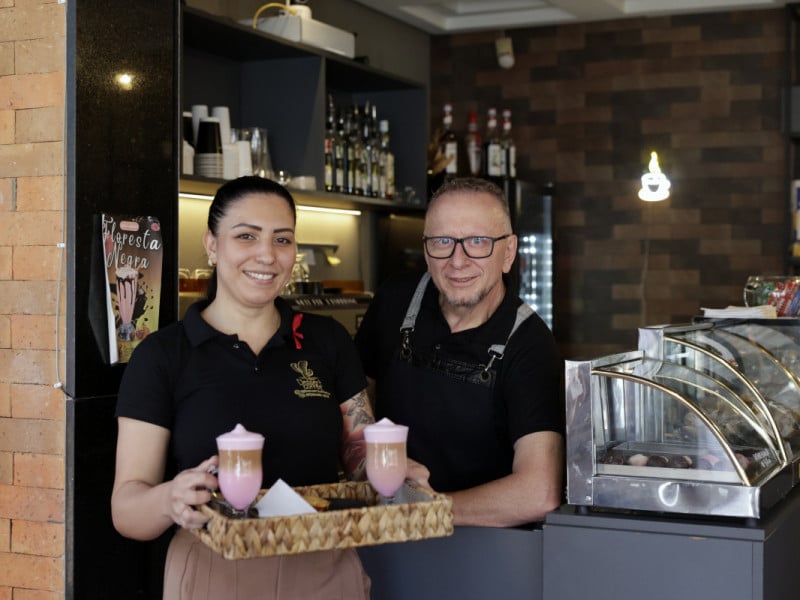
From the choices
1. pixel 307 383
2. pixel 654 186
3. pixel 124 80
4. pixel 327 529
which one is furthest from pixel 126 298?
pixel 654 186

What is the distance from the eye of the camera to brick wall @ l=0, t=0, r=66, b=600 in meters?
2.83

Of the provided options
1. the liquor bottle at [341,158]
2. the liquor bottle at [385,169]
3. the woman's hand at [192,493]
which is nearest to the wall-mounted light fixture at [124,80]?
the woman's hand at [192,493]

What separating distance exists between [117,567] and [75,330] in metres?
0.67

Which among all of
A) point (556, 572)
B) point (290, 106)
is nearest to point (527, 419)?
point (556, 572)

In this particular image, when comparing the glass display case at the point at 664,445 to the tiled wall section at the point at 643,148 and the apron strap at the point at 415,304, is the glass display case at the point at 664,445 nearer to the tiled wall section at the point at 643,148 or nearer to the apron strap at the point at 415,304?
the apron strap at the point at 415,304

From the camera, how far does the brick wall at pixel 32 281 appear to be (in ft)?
9.29

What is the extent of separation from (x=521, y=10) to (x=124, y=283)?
4182mm

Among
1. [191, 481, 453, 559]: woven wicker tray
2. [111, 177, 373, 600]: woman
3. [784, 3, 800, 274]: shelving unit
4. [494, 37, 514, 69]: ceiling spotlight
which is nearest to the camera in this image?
[191, 481, 453, 559]: woven wicker tray

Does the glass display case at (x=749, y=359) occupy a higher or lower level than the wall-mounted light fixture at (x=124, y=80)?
lower

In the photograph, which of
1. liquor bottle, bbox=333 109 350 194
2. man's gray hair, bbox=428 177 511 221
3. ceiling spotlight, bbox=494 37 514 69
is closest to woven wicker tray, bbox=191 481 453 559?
man's gray hair, bbox=428 177 511 221

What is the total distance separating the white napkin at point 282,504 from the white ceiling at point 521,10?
4.43 m

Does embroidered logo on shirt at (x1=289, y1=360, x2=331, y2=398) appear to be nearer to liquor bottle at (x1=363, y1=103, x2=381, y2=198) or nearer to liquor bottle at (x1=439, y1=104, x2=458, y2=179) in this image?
liquor bottle at (x1=363, y1=103, x2=381, y2=198)

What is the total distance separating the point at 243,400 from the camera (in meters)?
2.14

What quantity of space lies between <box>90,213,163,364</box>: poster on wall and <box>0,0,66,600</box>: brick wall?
0.10m
